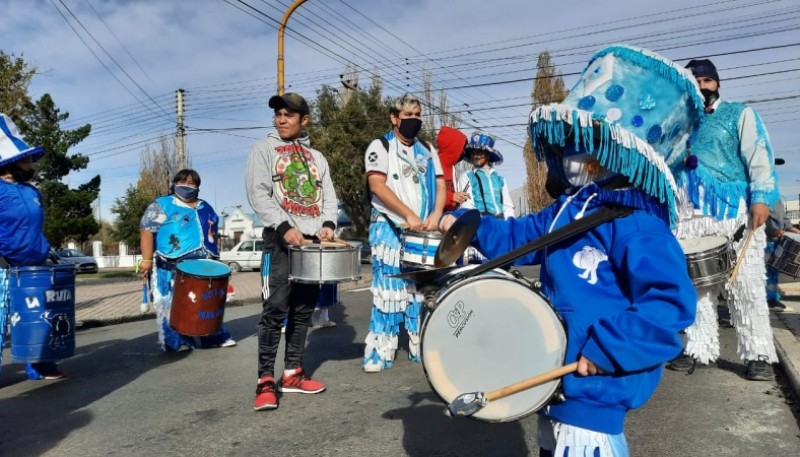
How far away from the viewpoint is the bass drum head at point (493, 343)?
71.6 inches

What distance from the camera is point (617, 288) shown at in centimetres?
188

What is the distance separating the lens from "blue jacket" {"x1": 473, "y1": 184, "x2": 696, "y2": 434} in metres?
1.69

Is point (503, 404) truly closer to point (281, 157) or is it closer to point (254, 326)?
point (281, 157)

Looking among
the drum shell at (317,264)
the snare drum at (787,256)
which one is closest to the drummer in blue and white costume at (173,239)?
the drum shell at (317,264)

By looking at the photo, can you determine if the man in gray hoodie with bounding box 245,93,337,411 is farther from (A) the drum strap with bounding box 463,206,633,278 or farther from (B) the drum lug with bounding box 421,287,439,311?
(A) the drum strap with bounding box 463,206,633,278

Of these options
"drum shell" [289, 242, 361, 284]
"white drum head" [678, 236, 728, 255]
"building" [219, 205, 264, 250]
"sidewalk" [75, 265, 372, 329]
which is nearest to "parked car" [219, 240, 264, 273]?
"sidewalk" [75, 265, 372, 329]

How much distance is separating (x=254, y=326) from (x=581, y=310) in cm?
698

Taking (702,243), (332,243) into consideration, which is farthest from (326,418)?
(702,243)

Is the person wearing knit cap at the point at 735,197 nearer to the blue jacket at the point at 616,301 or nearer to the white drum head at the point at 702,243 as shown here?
the white drum head at the point at 702,243

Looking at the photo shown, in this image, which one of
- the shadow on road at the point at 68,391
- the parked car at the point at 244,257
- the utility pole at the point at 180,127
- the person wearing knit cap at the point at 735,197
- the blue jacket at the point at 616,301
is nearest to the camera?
the blue jacket at the point at 616,301

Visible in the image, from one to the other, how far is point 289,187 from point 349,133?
82.4 feet

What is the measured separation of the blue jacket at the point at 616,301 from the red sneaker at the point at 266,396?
242cm

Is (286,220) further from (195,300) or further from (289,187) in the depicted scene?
(195,300)

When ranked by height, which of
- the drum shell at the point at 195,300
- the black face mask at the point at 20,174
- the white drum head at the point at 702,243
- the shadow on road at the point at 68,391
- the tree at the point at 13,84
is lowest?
the shadow on road at the point at 68,391
